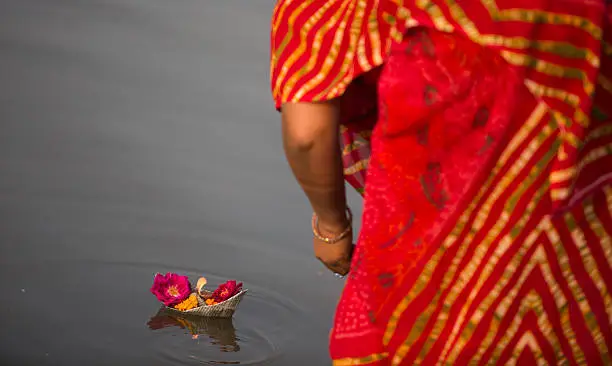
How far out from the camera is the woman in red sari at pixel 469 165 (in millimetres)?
825

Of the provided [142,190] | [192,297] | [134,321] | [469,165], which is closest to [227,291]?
[192,297]

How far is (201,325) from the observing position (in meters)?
2.88

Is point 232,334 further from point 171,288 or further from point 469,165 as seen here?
point 469,165

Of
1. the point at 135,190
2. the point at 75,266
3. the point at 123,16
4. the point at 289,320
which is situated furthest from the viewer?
the point at 123,16

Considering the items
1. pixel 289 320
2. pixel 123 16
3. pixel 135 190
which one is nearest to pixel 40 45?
pixel 123 16

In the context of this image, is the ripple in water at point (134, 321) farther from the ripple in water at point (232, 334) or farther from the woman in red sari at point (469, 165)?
the woman in red sari at point (469, 165)

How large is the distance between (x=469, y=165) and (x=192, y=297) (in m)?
2.15

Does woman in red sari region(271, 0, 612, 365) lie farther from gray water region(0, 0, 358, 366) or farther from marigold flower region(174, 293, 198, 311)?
marigold flower region(174, 293, 198, 311)

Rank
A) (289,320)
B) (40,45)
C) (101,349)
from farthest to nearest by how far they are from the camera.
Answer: (40,45), (289,320), (101,349)

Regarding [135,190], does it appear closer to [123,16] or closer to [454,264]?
[123,16]

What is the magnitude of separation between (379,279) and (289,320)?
2119 millimetres

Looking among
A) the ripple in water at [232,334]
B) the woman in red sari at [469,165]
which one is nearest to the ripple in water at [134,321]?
the ripple in water at [232,334]

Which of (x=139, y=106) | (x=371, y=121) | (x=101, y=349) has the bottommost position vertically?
(x=101, y=349)

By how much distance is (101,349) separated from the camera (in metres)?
2.73
